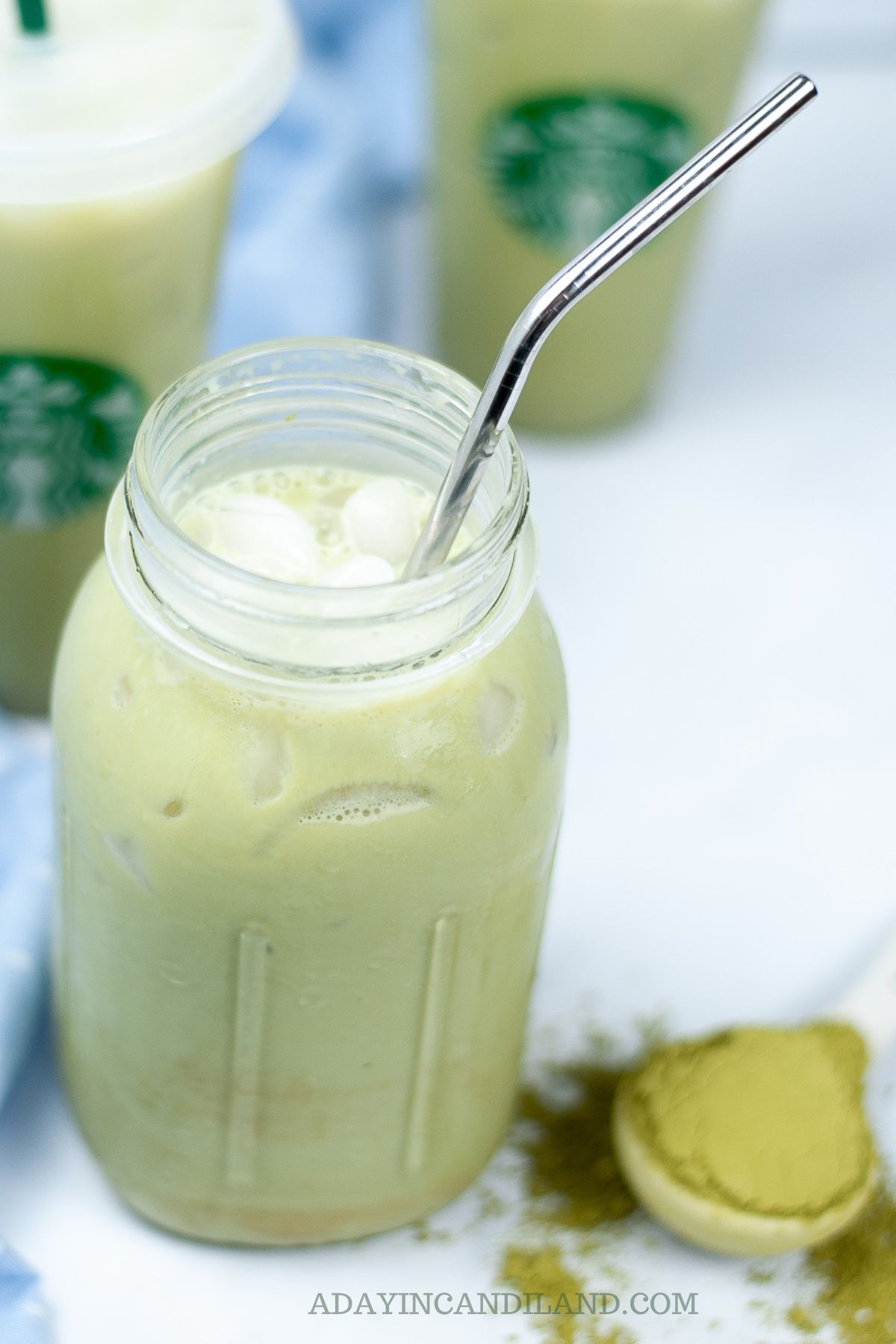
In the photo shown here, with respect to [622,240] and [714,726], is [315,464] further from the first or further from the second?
[714,726]

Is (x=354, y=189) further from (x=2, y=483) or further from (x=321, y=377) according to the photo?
(x=321, y=377)

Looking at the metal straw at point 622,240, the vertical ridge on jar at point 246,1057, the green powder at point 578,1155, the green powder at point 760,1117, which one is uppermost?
the metal straw at point 622,240

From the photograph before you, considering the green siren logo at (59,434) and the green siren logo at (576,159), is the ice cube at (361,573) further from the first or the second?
the green siren logo at (576,159)

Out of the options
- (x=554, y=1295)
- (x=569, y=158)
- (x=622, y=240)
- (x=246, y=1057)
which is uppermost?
(x=622, y=240)

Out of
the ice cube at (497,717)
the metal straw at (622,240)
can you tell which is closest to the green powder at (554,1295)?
the ice cube at (497,717)

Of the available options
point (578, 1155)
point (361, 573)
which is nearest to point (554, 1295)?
point (578, 1155)

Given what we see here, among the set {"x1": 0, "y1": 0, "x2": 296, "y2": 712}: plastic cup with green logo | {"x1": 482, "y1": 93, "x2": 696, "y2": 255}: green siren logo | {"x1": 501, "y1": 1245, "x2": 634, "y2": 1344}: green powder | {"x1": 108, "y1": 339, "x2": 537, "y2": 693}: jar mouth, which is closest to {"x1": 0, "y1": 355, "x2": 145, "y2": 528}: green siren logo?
{"x1": 0, "y1": 0, "x2": 296, "y2": 712}: plastic cup with green logo
